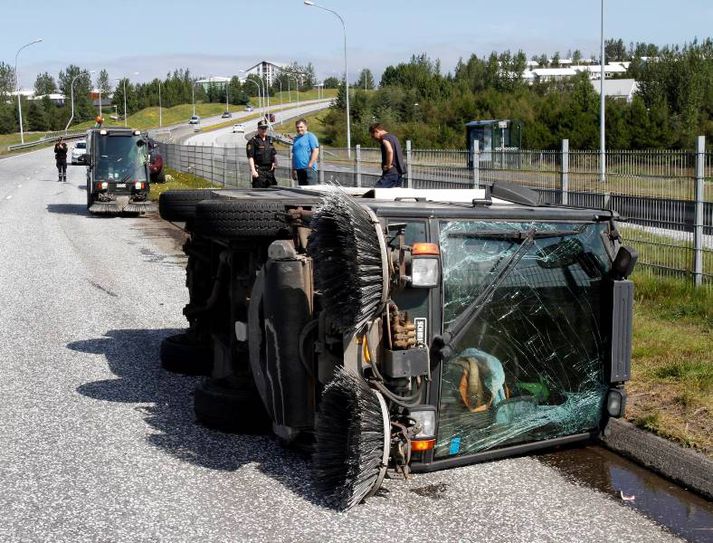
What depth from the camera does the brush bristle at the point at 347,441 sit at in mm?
5559

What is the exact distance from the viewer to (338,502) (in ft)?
18.9

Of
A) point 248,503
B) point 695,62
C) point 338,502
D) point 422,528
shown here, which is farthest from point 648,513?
point 695,62

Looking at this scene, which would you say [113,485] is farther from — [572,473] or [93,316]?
[93,316]

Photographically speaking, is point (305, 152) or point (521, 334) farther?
point (305, 152)

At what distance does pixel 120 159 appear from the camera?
94.0 ft

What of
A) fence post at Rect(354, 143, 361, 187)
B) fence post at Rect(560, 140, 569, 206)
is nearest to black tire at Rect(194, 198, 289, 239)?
fence post at Rect(560, 140, 569, 206)

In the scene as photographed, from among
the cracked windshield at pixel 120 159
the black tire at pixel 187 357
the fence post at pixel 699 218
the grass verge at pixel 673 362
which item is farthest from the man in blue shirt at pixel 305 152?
the cracked windshield at pixel 120 159

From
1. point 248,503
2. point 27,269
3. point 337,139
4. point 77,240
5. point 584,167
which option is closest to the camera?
point 248,503

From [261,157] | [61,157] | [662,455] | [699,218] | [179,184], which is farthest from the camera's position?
[61,157]

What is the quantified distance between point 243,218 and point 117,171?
2262 cm

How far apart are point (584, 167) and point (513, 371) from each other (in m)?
7.69

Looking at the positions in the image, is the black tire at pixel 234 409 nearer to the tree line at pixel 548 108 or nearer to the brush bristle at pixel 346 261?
the brush bristle at pixel 346 261

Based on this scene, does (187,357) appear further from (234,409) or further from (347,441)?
(347,441)

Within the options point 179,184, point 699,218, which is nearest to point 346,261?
point 699,218
